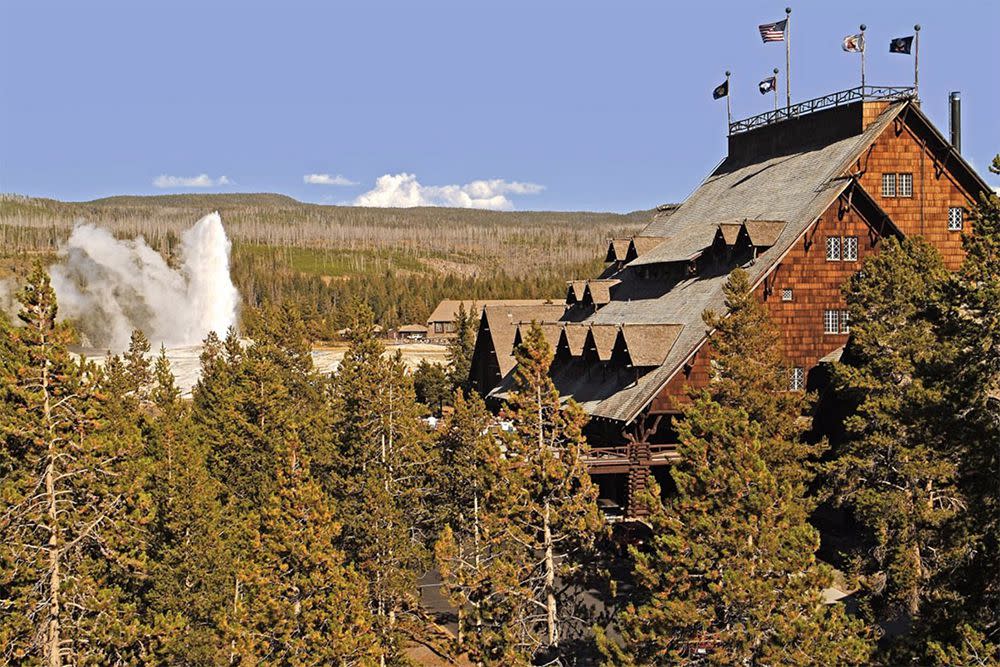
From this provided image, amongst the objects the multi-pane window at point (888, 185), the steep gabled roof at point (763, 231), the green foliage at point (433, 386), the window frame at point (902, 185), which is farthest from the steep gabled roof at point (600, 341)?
the green foliage at point (433, 386)

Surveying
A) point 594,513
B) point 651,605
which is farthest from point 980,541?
point 594,513

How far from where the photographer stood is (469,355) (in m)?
80.8

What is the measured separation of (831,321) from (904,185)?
9258 millimetres

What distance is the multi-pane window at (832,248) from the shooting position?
146 ft

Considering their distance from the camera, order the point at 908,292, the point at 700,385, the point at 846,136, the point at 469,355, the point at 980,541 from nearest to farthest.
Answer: the point at 980,541
the point at 908,292
the point at 700,385
the point at 846,136
the point at 469,355

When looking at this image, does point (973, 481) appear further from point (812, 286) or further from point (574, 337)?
point (574, 337)

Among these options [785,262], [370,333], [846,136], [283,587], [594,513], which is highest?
[846,136]

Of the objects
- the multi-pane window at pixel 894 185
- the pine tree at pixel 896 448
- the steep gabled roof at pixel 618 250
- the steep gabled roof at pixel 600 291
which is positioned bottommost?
the pine tree at pixel 896 448

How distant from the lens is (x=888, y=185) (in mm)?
48219

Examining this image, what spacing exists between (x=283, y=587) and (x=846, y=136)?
37052mm

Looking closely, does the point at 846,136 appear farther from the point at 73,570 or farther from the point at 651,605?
the point at 73,570

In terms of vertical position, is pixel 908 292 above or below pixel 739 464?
above

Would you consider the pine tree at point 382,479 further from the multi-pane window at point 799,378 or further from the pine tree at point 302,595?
the multi-pane window at point 799,378

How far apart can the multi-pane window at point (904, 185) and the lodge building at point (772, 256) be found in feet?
0.21
